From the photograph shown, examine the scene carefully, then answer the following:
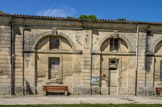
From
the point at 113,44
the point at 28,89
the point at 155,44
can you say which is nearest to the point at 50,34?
the point at 28,89

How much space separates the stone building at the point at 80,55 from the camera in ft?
32.6

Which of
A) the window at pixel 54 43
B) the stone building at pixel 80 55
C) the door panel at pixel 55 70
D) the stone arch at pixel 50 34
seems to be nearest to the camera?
the stone building at pixel 80 55

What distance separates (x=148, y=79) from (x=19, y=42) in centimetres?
1054

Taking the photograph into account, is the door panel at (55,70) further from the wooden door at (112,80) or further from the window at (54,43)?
the wooden door at (112,80)

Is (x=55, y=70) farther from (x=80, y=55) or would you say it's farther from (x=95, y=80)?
(x=95, y=80)

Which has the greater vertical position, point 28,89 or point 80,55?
point 80,55

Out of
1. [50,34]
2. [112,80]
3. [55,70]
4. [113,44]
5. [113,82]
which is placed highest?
[50,34]

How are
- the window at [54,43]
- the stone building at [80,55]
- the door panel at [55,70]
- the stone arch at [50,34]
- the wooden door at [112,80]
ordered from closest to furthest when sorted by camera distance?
the stone building at [80,55] < the stone arch at [50,34] < the door panel at [55,70] < the window at [54,43] < the wooden door at [112,80]

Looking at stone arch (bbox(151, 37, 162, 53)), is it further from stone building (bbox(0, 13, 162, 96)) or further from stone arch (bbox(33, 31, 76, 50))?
stone arch (bbox(33, 31, 76, 50))

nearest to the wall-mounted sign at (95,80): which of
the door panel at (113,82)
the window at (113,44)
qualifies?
the door panel at (113,82)

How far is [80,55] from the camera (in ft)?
34.5

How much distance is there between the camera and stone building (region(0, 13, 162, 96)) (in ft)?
32.6

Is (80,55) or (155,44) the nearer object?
(80,55)

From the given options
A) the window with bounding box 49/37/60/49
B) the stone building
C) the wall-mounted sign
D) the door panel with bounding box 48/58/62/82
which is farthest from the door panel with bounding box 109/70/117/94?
the window with bounding box 49/37/60/49
